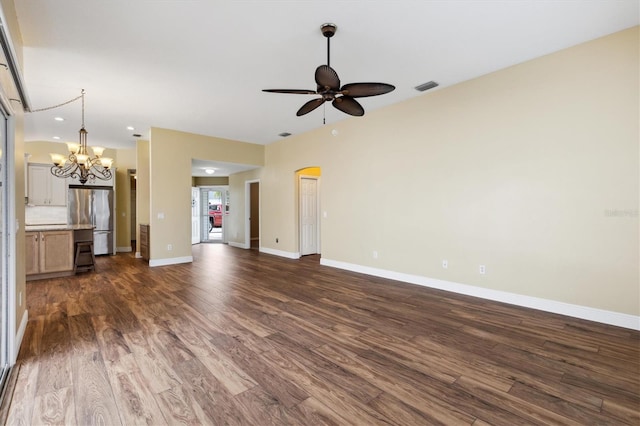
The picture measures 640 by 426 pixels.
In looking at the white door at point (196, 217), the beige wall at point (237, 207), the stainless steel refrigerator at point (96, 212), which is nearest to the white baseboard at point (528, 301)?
the beige wall at point (237, 207)

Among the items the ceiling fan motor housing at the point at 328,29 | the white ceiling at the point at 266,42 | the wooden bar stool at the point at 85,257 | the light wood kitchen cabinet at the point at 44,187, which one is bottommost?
the wooden bar stool at the point at 85,257

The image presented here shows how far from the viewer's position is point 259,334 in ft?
9.45

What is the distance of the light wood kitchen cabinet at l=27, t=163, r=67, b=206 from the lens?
7.09m

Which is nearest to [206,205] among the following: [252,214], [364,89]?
[252,214]

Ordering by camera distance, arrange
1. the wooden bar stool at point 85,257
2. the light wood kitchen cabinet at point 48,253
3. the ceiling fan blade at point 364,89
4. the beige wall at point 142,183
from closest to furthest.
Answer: the ceiling fan blade at point 364,89, the light wood kitchen cabinet at point 48,253, the wooden bar stool at point 85,257, the beige wall at point 142,183

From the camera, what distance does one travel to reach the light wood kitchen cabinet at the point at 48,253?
16.3ft

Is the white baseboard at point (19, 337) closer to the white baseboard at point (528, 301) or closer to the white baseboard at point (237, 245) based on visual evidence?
the white baseboard at point (528, 301)

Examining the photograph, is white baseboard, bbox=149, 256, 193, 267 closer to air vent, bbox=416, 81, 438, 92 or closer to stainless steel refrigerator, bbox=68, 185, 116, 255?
stainless steel refrigerator, bbox=68, 185, 116, 255

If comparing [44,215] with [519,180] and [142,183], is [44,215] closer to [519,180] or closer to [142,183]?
[142,183]

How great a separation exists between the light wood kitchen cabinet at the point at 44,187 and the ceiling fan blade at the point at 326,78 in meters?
8.20

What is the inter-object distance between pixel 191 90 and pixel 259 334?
3671mm

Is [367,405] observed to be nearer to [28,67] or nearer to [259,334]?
[259,334]

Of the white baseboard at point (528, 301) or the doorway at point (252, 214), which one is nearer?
the white baseboard at point (528, 301)

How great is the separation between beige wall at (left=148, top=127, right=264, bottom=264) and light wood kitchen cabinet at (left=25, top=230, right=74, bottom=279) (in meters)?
1.38
